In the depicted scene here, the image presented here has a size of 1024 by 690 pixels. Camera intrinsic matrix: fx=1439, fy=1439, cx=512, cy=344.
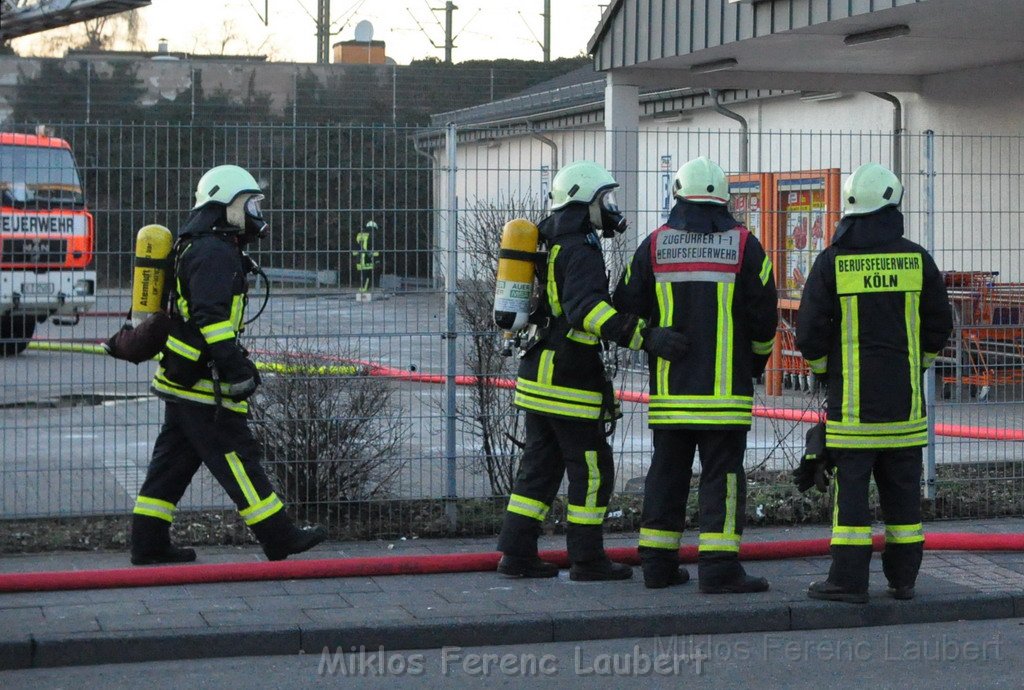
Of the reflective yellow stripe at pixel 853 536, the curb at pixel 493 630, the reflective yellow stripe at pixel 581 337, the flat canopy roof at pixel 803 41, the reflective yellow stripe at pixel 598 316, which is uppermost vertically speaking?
the flat canopy roof at pixel 803 41

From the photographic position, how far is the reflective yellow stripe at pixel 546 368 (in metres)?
7.05

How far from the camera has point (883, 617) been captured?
6.69m

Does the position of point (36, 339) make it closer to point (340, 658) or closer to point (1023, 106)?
point (340, 658)

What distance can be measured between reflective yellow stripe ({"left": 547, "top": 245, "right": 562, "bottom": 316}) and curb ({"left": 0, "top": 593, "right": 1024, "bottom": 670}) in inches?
59.0

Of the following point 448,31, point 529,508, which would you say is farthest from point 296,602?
point 448,31

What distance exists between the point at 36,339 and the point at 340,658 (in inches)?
114

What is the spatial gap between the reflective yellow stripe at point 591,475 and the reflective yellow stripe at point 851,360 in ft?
4.00

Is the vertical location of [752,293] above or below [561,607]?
above

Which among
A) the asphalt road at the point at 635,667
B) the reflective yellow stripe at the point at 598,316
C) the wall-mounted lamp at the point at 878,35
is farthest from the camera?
the wall-mounted lamp at the point at 878,35

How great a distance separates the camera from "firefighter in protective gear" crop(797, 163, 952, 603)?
6.62 meters

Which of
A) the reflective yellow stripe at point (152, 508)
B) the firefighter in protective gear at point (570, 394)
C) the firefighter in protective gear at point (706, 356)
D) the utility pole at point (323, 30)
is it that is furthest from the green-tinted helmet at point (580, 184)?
Answer: the utility pole at point (323, 30)

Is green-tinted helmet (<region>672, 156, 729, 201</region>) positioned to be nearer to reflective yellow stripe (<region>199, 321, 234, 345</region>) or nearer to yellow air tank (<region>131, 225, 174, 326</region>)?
reflective yellow stripe (<region>199, 321, 234, 345</region>)

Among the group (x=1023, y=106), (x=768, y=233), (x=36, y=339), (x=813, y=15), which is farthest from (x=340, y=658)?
(x=1023, y=106)

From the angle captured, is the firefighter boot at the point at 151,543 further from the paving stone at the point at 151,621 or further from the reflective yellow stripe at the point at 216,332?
the reflective yellow stripe at the point at 216,332
